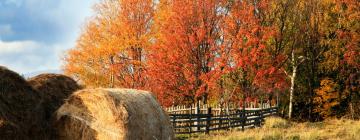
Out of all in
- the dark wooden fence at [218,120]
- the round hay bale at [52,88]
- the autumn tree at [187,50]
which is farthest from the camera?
the autumn tree at [187,50]

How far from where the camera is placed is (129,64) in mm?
25906

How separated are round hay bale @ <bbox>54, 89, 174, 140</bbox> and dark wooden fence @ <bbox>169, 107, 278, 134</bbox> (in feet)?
26.3

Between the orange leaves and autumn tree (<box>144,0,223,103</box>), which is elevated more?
autumn tree (<box>144,0,223,103</box>)

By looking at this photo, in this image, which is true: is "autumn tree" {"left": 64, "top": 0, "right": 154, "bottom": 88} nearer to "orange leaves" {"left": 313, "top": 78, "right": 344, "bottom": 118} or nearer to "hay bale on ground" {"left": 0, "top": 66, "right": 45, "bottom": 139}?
"orange leaves" {"left": 313, "top": 78, "right": 344, "bottom": 118}

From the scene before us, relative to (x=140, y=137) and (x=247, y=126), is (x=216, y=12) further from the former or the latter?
(x=140, y=137)

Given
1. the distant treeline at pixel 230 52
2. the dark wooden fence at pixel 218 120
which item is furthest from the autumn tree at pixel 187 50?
the dark wooden fence at pixel 218 120

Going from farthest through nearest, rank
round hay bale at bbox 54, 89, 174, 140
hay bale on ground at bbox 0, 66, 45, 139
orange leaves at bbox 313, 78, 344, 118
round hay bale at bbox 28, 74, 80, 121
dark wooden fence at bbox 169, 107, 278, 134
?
orange leaves at bbox 313, 78, 344, 118 → dark wooden fence at bbox 169, 107, 278, 134 → round hay bale at bbox 28, 74, 80, 121 → round hay bale at bbox 54, 89, 174, 140 → hay bale on ground at bbox 0, 66, 45, 139

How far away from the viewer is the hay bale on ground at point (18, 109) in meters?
8.40

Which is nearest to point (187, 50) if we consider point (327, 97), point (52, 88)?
point (52, 88)

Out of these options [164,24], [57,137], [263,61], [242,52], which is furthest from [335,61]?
[57,137]

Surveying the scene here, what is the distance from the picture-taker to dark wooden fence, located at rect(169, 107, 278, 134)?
18.4 meters

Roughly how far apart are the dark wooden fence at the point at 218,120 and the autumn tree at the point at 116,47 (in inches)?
181

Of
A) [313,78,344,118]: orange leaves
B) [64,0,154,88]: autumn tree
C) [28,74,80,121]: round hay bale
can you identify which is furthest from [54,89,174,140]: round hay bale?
[313,78,344,118]: orange leaves

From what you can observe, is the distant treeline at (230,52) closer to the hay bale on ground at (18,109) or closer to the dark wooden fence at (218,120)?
the dark wooden fence at (218,120)
